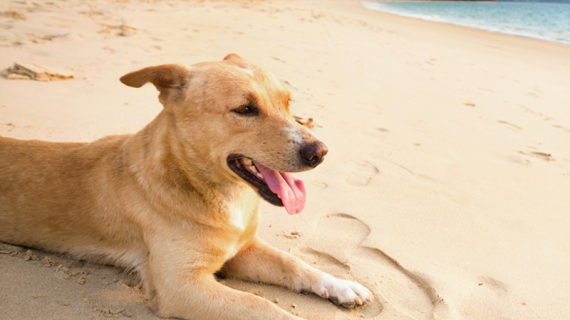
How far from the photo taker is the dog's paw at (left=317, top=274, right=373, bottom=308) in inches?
109

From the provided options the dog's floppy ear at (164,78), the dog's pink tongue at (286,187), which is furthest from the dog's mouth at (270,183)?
the dog's floppy ear at (164,78)

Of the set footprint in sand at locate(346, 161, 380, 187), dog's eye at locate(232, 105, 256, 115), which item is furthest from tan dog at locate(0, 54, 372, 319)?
footprint in sand at locate(346, 161, 380, 187)

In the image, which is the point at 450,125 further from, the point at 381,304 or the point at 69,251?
the point at 69,251

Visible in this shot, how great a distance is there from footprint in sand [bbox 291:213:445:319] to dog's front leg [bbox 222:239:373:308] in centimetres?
11

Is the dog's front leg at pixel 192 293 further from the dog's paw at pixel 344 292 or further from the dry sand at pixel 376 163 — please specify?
the dog's paw at pixel 344 292

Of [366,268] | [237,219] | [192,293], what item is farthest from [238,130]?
[366,268]

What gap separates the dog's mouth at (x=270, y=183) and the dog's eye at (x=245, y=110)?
0.28 metres

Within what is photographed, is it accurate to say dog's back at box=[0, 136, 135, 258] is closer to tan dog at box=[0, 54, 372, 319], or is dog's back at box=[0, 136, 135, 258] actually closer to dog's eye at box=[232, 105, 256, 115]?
tan dog at box=[0, 54, 372, 319]

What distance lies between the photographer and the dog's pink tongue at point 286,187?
8.70 ft

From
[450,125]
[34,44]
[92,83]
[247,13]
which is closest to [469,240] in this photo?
[450,125]

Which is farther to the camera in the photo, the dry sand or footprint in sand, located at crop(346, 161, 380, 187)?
footprint in sand, located at crop(346, 161, 380, 187)

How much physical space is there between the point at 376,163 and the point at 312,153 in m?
2.31

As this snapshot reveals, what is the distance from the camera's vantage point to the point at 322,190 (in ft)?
13.5

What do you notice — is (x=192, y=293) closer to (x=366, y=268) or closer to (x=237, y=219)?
(x=237, y=219)
